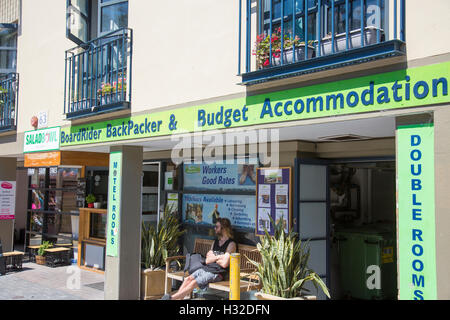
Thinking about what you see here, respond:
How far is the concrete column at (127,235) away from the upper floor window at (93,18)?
8.30ft

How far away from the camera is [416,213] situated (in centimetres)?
427

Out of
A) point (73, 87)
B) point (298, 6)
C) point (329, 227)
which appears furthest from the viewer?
point (73, 87)

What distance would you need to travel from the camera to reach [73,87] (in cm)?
916

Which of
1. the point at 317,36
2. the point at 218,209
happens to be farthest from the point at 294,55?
the point at 218,209

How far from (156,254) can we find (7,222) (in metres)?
6.28

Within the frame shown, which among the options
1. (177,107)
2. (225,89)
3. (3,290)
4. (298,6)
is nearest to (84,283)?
(3,290)

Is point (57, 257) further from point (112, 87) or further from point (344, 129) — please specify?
point (344, 129)

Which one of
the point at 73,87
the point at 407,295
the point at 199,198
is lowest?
the point at 407,295

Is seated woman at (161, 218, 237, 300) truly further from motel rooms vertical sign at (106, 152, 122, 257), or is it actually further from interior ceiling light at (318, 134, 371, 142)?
interior ceiling light at (318, 134, 371, 142)

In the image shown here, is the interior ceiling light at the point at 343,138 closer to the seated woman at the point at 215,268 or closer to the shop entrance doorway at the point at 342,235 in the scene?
the shop entrance doorway at the point at 342,235

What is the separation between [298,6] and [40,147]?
267 inches

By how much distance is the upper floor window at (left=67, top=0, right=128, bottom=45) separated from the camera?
9.09 meters

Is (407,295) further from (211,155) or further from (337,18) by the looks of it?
(211,155)

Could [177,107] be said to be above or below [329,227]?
above
